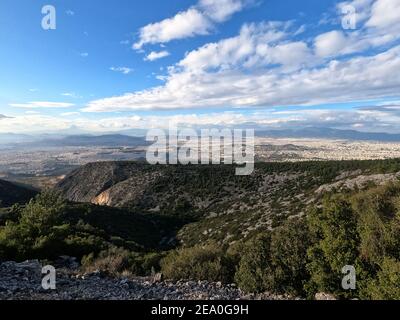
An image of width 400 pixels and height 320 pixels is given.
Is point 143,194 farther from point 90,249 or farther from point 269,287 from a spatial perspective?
point 269,287

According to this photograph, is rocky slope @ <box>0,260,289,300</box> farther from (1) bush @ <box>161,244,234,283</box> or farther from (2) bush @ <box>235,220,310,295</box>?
(1) bush @ <box>161,244,234,283</box>

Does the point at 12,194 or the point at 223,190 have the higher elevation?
the point at 223,190

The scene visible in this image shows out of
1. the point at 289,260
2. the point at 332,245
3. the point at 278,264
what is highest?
the point at 332,245

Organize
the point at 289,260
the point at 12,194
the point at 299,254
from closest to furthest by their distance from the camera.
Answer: the point at 289,260 < the point at 299,254 < the point at 12,194

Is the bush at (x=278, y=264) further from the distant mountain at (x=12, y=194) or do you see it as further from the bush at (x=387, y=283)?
the distant mountain at (x=12, y=194)

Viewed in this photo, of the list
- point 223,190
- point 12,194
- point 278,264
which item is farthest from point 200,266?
point 12,194

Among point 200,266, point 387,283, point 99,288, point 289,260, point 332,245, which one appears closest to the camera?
point 387,283

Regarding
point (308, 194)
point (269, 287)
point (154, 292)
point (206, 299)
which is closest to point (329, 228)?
point (269, 287)

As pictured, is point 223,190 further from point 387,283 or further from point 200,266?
point 387,283
